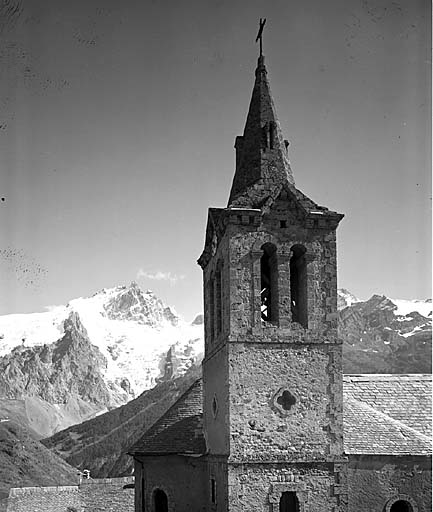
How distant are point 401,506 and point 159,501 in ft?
31.9

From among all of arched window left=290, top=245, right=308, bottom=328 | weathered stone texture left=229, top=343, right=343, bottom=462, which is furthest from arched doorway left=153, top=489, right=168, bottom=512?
arched window left=290, top=245, right=308, bottom=328

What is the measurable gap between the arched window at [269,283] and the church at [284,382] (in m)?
0.05

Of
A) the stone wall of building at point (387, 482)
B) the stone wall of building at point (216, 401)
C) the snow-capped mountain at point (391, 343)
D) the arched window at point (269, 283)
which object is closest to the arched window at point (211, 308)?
the stone wall of building at point (216, 401)

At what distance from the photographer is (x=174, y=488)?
1209 inches

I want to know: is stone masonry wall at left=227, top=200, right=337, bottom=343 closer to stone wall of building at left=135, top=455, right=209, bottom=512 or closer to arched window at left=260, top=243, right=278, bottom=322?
arched window at left=260, top=243, right=278, bottom=322

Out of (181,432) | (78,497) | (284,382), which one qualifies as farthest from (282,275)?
(78,497)

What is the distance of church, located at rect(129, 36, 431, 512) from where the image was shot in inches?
1021

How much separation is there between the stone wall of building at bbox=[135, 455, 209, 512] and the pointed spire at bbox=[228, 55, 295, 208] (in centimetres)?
1052

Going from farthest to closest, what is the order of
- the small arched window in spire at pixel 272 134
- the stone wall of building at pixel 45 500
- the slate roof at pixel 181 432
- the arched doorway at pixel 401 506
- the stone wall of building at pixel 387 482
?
the stone wall of building at pixel 45 500
the slate roof at pixel 181 432
the small arched window in spire at pixel 272 134
the arched doorway at pixel 401 506
the stone wall of building at pixel 387 482

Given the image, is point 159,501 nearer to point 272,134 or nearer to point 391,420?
point 391,420

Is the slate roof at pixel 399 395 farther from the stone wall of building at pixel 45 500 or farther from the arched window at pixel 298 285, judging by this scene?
the stone wall of building at pixel 45 500

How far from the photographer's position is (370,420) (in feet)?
92.5

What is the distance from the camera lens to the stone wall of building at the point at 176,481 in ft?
98.7

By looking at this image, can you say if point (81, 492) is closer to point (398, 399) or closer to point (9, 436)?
point (398, 399)
